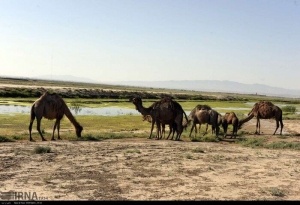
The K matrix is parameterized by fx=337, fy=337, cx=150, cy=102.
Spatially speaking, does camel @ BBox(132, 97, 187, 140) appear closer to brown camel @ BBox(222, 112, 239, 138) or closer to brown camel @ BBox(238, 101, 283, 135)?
brown camel @ BBox(222, 112, 239, 138)

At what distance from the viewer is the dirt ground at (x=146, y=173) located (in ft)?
27.8

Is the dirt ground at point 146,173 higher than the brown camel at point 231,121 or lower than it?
lower

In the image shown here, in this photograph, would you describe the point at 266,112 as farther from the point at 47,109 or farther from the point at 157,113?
the point at 47,109

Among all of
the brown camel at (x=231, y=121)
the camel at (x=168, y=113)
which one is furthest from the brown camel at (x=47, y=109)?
the brown camel at (x=231, y=121)

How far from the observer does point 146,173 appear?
1051 cm

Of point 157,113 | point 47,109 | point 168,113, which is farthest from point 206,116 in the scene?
point 47,109

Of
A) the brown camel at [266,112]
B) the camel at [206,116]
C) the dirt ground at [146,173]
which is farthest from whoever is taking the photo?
the brown camel at [266,112]

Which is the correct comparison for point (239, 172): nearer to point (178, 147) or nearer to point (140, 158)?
point (140, 158)

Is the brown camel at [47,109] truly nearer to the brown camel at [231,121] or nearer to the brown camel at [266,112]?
the brown camel at [231,121]

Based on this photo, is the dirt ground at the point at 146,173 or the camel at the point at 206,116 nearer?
the dirt ground at the point at 146,173

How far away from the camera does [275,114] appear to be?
24781 mm

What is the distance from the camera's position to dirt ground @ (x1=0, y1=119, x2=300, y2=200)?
27.8 feet

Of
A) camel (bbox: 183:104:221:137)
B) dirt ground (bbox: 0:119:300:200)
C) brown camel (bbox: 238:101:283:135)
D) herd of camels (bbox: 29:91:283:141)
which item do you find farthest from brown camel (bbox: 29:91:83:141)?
brown camel (bbox: 238:101:283:135)

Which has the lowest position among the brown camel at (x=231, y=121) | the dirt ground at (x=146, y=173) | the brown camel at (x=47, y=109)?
the dirt ground at (x=146, y=173)
